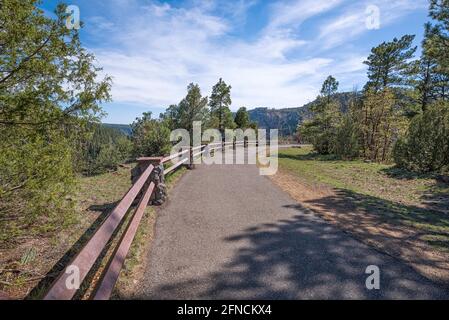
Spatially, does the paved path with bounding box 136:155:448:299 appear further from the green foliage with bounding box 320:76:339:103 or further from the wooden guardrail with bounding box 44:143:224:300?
the green foliage with bounding box 320:76:339:103

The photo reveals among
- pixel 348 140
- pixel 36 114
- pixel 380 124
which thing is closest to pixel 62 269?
pixel 36 114

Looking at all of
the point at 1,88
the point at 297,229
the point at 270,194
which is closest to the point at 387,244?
the point at 297,229

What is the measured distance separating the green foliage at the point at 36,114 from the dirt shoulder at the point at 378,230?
17.4ft

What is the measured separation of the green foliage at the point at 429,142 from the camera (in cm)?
1323

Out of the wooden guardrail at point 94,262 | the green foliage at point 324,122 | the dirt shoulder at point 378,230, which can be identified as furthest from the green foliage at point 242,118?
the wooden guardrail at point 94,262

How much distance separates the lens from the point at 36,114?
166 inches

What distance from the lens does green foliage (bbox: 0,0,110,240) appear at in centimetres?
379

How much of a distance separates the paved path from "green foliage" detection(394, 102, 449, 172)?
1160 cm

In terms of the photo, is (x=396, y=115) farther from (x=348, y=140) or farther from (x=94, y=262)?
(x=94, y=262)

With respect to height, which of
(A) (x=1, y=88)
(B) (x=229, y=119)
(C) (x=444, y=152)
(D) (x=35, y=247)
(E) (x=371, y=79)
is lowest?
(D) (x=35, y=247)

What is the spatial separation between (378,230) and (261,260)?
2787 millimetres

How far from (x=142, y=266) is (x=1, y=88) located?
3.35 meters

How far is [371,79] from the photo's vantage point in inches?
1281
